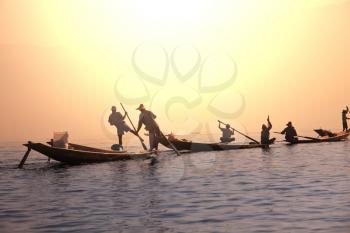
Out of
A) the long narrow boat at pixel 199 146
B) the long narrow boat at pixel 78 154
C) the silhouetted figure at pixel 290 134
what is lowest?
the long narrow boat at pixel 78 154

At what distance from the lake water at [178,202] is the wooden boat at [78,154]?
216 centimetres

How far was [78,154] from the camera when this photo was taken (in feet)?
71.5

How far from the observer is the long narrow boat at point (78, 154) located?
19.9 metres

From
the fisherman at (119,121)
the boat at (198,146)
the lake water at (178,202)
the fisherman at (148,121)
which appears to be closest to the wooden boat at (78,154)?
the fisherman at (148,121)

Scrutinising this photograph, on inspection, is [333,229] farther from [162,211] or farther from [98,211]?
[98,211]

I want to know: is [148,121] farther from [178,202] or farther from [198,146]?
[178,202]

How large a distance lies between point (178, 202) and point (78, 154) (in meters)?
12.0

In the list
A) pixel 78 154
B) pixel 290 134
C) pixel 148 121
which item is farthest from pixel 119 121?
pixel 290 134

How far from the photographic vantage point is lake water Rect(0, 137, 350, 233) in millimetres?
8328

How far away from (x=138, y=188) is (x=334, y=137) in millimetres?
34356

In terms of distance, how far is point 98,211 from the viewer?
984cm

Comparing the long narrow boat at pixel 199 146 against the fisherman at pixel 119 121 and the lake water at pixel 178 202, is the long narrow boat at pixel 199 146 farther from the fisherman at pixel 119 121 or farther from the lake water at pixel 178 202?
the lake water at pixel 178 202

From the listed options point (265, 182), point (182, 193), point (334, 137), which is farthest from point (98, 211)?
point (334, 137)

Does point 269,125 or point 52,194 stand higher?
point 269,125
